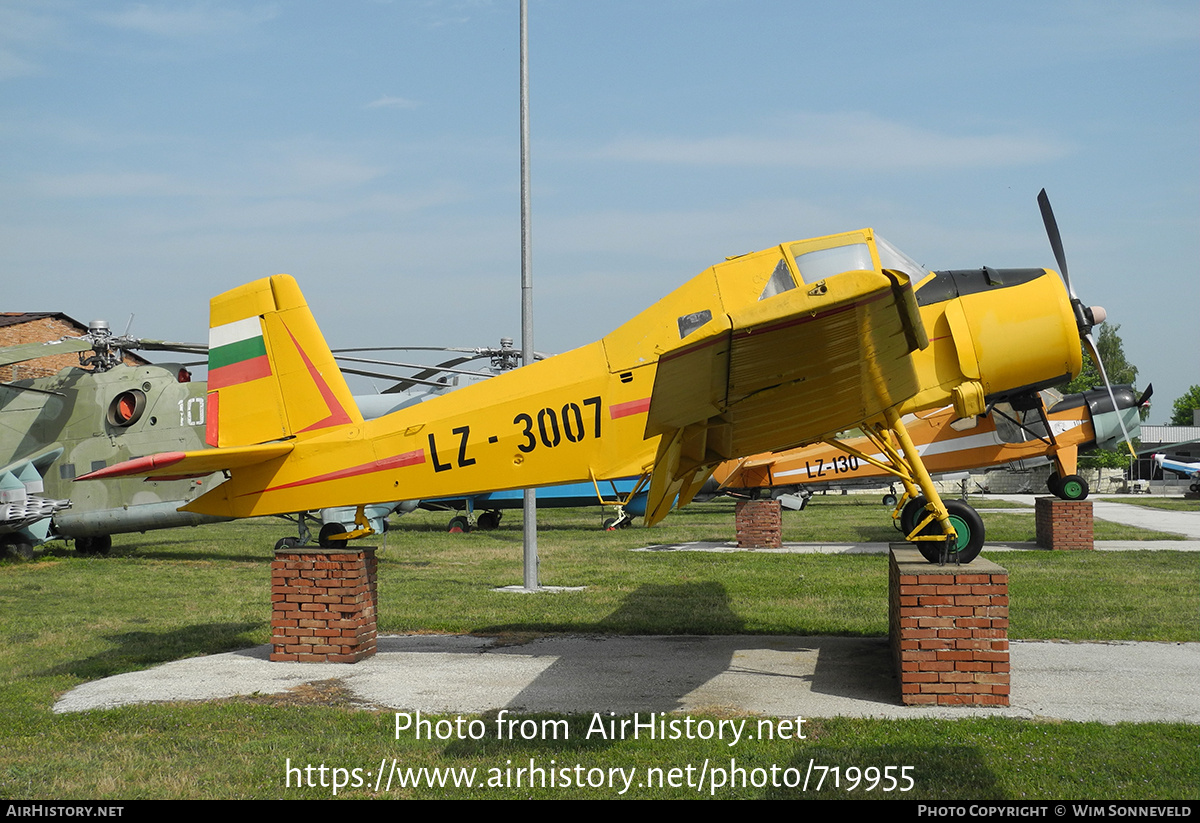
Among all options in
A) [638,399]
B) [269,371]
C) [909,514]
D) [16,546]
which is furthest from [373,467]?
[16,546]

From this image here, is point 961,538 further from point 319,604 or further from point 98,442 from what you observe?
point 98,442

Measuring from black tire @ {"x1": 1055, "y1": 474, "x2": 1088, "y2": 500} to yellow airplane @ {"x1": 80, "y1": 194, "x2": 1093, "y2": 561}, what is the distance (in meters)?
13.1

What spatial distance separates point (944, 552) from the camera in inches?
286

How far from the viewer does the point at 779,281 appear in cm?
752

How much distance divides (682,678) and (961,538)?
2698 millimetres

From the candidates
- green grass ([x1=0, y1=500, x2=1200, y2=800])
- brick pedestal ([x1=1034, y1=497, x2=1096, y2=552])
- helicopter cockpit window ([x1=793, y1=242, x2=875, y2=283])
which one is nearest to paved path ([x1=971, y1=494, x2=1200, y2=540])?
brick pedestal ([x1=1034, y1=497, x2=1096, y2=552])

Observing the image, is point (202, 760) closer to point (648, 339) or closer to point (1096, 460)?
point (648, 339)

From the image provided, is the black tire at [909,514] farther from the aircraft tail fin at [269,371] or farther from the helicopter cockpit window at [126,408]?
the helicopter cockpit window at [126,408]

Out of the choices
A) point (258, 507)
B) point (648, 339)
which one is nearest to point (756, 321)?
point (648, 339)

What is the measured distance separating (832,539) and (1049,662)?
13.8 metres

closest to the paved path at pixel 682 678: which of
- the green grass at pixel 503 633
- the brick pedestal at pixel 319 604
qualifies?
the brick pedestal at pixel 319 604

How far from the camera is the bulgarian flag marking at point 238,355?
9148 millimetres

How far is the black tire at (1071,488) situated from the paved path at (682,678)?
Answer: 1198 cm

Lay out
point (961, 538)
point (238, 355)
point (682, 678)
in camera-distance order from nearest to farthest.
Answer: point (682, 678), point (961, 538), point (238, 355)
